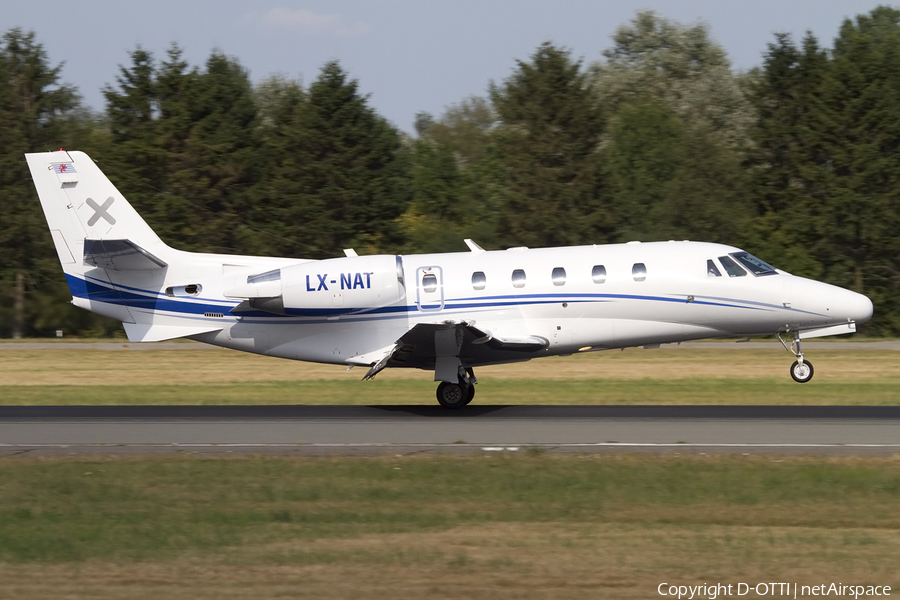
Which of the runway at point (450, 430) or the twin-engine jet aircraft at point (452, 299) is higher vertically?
the twin-engine jet aircraft at point (452, 299)

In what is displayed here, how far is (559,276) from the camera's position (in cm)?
1823

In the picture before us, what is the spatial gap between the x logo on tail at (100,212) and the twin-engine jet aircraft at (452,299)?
114mm

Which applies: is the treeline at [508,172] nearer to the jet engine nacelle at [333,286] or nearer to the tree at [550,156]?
the tree at [550,156]

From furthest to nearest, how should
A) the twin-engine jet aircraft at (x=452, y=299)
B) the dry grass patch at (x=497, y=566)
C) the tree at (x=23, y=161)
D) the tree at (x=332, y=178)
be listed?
the tree at (x=332, y=178), the tree at (x=23, y=161), the twin-engine jet aircraft at (x=452, y=299), the dry grass patch at (x=497, y=566)

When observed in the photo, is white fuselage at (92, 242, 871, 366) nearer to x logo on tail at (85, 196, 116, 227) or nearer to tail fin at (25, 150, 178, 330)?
tail fin at (25, 150, 178, 330)

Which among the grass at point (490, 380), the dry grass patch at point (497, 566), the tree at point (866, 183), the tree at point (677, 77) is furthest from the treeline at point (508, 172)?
the dry grass patch at point (497, 566)

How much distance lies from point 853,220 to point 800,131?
4.86 m

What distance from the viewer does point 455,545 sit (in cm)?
881

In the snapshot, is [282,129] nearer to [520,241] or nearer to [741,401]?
[520,241]

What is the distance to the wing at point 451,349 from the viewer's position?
55.7ft

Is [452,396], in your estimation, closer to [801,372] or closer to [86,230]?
[801,372]

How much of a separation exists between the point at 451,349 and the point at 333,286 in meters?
2.41

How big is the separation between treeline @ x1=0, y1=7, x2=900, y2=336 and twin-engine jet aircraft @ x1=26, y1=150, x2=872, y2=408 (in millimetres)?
20949

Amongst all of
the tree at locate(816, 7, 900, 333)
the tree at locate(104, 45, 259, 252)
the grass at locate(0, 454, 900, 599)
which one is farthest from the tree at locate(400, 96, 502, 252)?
the grass at locate(0, 454, 900, 599)
